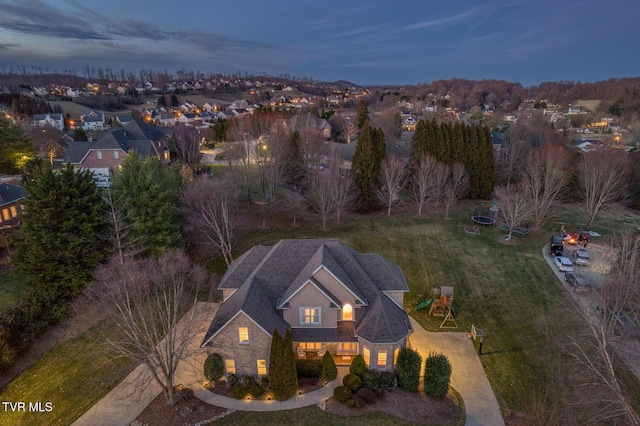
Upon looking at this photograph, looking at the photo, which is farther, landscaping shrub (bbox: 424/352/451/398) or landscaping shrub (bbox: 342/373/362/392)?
→ landscaping shrub (bbox: 342/373/362/392)

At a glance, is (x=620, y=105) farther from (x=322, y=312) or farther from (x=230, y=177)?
(x=322, y=312)

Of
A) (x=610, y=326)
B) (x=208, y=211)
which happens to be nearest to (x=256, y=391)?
(x=208, y=211)

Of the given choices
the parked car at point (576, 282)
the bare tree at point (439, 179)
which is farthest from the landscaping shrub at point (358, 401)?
the bare tree at point (439, 179)

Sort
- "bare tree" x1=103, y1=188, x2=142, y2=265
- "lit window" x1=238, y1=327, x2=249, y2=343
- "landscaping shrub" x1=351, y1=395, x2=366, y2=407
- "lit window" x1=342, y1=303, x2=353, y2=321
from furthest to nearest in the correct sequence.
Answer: "bare tree" x1=103, y1=188, x2=142, y2=265
"lit window" x1=342, y1=303, x2=353, y2=321
"lit window" x1=238, y1=327, x2=249, y2=343
"landscaping shrub" x1=351, y1=395, x2=366, y2=407

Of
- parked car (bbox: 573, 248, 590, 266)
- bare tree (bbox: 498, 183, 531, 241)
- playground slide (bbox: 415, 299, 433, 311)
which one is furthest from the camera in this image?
bare tree (bbox: 498, 183, 531, 241)

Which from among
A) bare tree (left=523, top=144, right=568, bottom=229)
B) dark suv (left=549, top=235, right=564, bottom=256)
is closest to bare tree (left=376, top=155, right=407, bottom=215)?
bare tree (left=523, top=144, right=568, bottom=229)

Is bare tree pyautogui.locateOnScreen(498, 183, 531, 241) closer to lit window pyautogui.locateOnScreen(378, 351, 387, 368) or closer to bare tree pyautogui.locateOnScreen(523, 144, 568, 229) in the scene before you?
bare tree pyautogui.locateOnScreen(523, 144, 568, 229)
